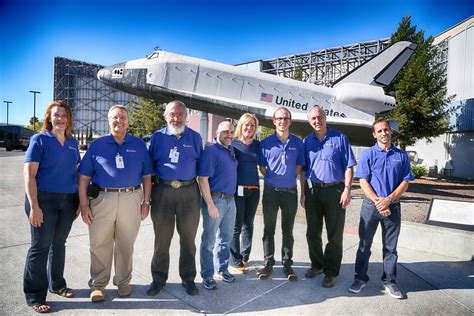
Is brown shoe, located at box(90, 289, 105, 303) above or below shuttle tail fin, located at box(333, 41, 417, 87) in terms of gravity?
below

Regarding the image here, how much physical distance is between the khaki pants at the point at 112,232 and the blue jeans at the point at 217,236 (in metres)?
0.80

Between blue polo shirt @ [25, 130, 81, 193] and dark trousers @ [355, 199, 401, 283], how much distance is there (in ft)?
11.2

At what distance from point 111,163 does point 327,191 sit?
257 cm

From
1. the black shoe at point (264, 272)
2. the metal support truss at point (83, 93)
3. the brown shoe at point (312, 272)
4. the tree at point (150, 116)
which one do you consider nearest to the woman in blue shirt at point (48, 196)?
the black shoe at point (264, 272)

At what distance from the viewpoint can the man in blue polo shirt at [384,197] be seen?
3.42 meters

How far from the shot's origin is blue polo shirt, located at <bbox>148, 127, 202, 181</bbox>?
3141 mm

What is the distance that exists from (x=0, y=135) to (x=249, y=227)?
43.5m

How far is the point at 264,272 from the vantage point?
147 inches

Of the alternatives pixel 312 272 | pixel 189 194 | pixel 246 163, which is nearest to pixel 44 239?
pixel 189 194

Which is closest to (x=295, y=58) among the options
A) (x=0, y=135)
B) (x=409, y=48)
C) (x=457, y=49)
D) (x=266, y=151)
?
(x=457, y=49)

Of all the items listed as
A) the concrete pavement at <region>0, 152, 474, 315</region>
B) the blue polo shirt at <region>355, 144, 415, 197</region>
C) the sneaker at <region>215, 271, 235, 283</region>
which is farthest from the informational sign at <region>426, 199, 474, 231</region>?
the sneaker at <region>215, 271, 235, 283</region>

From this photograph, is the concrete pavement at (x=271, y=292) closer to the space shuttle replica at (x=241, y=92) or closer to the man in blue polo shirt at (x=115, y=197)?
the man in blue polo shirt at (x=115, y=197)

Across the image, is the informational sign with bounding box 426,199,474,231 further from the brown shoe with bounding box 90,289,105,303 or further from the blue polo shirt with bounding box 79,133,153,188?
the brown shoe with bounding box 90,289,105,303

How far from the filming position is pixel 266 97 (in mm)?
11078
